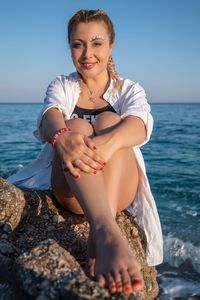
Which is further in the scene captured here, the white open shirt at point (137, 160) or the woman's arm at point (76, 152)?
the white open shirt at point (137, 160)

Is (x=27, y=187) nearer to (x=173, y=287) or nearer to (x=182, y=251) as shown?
(x=173, y=287)

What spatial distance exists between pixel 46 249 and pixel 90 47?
176 centimetres

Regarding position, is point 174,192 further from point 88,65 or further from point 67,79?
point 88,65

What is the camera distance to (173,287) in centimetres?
329

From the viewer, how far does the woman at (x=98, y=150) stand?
5.60 feet

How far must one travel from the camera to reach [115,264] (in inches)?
61.7

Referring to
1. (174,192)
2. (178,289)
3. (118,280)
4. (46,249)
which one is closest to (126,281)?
(118,280)

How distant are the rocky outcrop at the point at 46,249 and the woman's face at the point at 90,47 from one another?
46.5 inches

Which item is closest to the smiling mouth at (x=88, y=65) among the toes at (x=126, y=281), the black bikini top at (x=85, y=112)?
the black bikini top at (x=85, y=112)

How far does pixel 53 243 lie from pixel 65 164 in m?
0.57

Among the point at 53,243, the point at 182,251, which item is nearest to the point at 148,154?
the point at 182,251

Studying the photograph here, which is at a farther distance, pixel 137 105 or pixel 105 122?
pixel 137 105

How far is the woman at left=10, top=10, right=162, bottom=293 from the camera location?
5.60ft

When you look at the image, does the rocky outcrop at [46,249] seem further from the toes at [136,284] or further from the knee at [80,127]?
the knee at [80,127]
